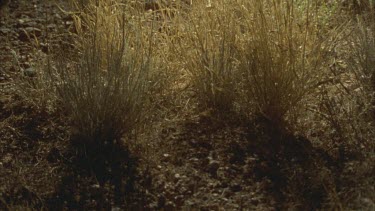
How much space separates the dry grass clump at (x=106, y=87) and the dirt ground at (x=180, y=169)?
131 mm

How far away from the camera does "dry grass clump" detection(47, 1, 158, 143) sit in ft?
15.1

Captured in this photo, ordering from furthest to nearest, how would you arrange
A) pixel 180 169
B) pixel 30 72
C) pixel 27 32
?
pixel 27 32, pixel 30 72, pixel 180 169

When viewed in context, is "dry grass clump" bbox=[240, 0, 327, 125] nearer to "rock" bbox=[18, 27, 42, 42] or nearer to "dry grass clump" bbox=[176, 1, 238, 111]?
"dry grass clump" bbox=[176, 1, 238, 111]

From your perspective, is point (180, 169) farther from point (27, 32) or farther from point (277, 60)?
point (27, 32)

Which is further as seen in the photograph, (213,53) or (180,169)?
(213,53)

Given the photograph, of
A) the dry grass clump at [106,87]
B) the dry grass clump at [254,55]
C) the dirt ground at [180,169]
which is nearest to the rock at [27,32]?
the dirt ground at [180,169]

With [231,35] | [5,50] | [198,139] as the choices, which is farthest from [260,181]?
[5,50]

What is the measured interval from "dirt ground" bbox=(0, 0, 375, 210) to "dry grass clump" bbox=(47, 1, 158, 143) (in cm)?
13

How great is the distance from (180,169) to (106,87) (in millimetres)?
537

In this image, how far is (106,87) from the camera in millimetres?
4602

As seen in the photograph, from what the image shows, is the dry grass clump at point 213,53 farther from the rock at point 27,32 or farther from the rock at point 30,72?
the rock at point 27,32

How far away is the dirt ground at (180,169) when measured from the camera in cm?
434

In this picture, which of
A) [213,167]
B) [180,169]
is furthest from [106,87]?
[213,167]

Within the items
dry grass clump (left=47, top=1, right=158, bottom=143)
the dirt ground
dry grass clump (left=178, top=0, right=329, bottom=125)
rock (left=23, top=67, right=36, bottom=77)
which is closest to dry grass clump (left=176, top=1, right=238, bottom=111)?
dry grass clump (left=178, top=0, right=329, bottom=125)
